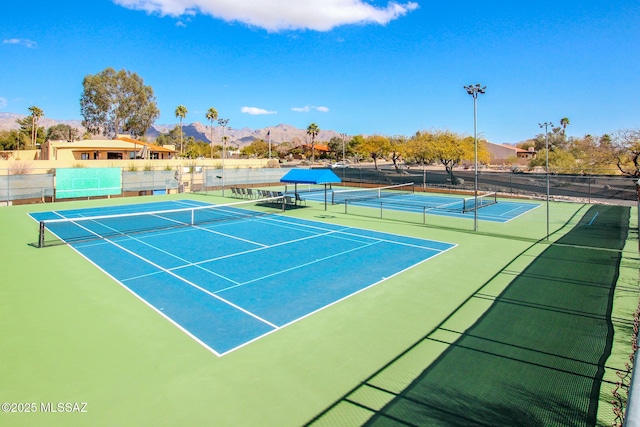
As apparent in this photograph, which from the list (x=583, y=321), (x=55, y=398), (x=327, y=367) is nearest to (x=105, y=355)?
(x=55, y=398)

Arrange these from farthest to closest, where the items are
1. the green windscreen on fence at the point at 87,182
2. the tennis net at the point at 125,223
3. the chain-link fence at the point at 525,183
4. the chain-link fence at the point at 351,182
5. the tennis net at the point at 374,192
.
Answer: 1. the tennis net at the point at 374,192
2. the green windscreen on fence at the point at 87,182
3. the chain-link fence at the point at 525,183
4. the chain-link fence at the point at 351,182
5. the tennis net at the point at 125,223

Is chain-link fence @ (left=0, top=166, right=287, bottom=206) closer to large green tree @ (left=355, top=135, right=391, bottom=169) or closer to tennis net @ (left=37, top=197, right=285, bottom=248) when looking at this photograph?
tennis net @ (left=37, top=197, right=285, bottom=248)

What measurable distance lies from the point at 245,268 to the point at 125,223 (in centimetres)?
1319

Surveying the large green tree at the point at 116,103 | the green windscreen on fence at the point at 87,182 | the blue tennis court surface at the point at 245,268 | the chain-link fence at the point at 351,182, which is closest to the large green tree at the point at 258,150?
the large green tree at the point at 116,103

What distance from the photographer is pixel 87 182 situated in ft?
118

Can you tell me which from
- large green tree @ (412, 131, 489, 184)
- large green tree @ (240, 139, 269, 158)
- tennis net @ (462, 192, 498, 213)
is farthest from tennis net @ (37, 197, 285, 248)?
large green tree @ (240, 139, 269, 158)

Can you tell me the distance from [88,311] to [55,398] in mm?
4083

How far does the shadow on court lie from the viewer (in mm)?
5879

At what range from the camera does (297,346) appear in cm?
830

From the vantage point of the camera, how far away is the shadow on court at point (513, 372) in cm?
588

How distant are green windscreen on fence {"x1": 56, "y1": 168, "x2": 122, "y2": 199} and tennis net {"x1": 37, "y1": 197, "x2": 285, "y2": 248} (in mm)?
12678

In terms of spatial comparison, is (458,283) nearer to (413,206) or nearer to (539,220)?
(539,220)

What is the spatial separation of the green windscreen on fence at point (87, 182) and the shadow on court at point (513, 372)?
35889mm

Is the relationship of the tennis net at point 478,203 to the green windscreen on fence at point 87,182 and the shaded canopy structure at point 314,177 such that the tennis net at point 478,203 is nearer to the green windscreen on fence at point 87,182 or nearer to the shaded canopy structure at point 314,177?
the shaded canopy structure at point 314,177
